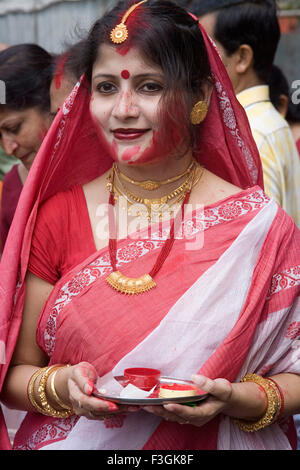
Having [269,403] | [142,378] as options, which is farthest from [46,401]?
[269,403]

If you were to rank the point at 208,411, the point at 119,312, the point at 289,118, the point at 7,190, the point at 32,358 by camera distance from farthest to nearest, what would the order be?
the point at 289,118 < the point at 7,190 < the point at 32,358 < the point at 119,312 < the point at 208,411

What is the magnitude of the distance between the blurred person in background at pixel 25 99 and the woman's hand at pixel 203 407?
2.06 m

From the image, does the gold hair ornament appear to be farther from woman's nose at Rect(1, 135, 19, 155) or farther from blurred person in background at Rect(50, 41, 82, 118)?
woman's nose at Rect(1, 135, 19, 155)

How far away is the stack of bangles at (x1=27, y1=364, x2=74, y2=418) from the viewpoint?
89.2 inches

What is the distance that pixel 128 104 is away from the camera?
7.50 feet

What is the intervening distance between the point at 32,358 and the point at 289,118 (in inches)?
125

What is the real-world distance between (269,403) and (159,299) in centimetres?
50

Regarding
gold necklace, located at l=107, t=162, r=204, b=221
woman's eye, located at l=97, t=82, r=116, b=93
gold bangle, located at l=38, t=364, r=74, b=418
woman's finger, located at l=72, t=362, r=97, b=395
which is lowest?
gold bangle, located at l=38, t=364, r=74, b=418

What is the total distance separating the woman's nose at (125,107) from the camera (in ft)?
7.46

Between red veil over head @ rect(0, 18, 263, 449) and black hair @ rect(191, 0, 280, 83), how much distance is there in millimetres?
1353

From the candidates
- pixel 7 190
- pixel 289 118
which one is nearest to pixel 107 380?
pixel 7 190

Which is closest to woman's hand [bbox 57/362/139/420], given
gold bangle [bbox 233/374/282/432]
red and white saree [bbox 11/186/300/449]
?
red and white saree [bbox 11/186/300/449]
